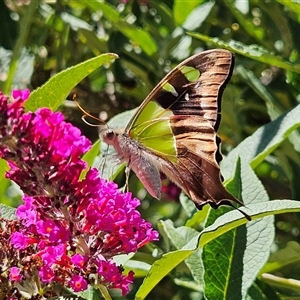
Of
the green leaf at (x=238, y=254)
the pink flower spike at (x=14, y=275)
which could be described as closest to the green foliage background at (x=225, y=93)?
the green leaf at (x=238, y=254)

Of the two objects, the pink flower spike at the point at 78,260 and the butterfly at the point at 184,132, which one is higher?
the butterfly at the point at 184,132

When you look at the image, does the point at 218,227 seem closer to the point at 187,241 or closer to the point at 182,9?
the point at 187,241

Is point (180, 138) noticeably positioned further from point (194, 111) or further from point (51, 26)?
point (51, 26)

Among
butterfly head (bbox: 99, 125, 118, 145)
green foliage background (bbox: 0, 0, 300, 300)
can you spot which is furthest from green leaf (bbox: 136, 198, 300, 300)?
butterfly head (bbox: 99, 125, 118, 145)

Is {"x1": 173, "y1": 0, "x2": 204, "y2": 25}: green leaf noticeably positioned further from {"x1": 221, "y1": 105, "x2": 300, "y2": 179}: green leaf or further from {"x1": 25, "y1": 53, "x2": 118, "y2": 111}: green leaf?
{"x1": 25, "y1": 53, "x2": 118, "y2": 111}: green leaf

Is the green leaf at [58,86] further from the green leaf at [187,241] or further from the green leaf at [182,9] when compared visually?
the green leaf at [182,9]

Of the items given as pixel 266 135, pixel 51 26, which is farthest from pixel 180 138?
pixel 51 26

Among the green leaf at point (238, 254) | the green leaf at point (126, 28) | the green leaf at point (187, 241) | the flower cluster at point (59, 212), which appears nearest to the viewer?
the flower cluster at point (59, 212)

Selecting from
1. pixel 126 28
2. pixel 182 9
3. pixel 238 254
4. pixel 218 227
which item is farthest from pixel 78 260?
pixel 182 9
